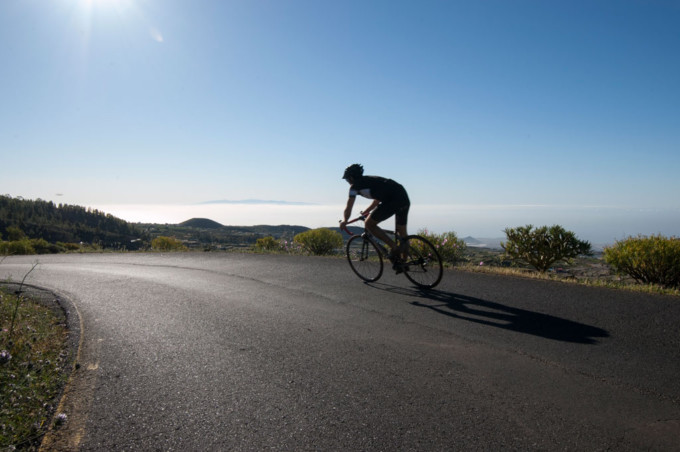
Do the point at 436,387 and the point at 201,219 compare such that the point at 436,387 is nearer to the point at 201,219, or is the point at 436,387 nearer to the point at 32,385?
the point at 32,385

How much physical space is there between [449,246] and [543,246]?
2821mm

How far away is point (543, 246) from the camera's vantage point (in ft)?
34.1

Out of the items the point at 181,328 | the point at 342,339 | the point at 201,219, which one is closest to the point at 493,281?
the point at 342,339

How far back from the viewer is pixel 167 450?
2.47 metres

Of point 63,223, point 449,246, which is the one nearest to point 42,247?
point 449,246

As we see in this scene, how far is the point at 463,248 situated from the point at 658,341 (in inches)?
344

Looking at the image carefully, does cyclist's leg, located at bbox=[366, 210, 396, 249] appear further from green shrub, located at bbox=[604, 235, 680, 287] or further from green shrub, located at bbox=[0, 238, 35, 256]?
green shrub, located at bbox=[0, 238, 35, 256]

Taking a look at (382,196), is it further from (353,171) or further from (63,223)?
(63,223)

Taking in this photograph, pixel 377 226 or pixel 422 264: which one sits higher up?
pixel 377 226

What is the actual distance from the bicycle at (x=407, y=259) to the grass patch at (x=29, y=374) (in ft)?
16.8

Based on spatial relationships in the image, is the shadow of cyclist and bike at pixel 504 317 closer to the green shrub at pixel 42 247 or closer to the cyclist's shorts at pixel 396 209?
the cyclist's shorts at pixel 396 209

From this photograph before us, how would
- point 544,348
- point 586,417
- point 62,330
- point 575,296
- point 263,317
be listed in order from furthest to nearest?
point 575,296, point 263,317, point 62,330, point 544,348, point 586,417

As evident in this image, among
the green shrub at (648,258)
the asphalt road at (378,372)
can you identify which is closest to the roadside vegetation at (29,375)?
the asphalt road at (378,372)

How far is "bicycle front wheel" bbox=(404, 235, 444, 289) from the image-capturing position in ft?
23.9
